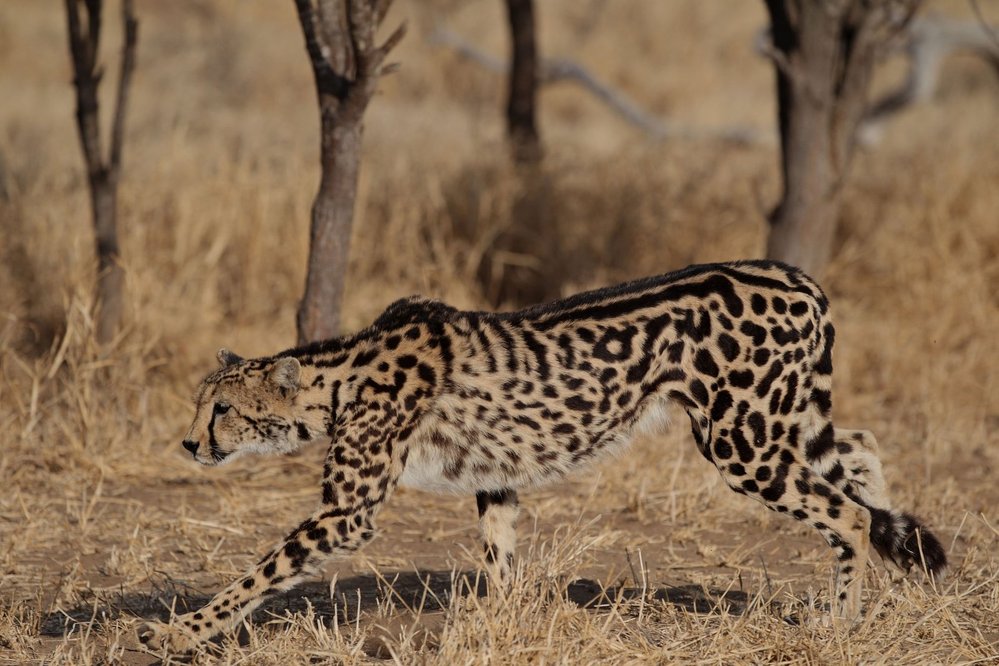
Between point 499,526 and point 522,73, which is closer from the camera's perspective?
point 499,526

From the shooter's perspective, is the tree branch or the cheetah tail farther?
the tree branch

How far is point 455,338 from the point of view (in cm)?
456

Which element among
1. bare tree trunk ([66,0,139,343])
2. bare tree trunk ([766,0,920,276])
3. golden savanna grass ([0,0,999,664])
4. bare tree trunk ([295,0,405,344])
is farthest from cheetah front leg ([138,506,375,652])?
bare tree trunk ([766,0,920,276])

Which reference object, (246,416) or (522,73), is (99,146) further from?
(522,73)

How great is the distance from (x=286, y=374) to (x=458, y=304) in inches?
149

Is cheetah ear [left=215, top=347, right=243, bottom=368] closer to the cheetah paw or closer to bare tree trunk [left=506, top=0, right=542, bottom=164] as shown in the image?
the cheetah paw

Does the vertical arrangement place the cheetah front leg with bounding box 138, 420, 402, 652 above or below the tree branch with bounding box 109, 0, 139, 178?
below

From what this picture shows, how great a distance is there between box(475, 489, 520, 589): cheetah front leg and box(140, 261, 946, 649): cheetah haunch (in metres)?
0.01

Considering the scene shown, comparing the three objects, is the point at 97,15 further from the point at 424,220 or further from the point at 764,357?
the point at 764,357

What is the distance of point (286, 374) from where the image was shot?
14.5 feet

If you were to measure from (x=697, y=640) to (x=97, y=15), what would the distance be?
4753 millimetres

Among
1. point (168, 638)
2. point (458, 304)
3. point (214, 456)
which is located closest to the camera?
point (168, 638)

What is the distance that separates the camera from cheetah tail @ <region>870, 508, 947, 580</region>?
4473 mm

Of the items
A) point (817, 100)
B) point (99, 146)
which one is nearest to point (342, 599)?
point (99, 146)
